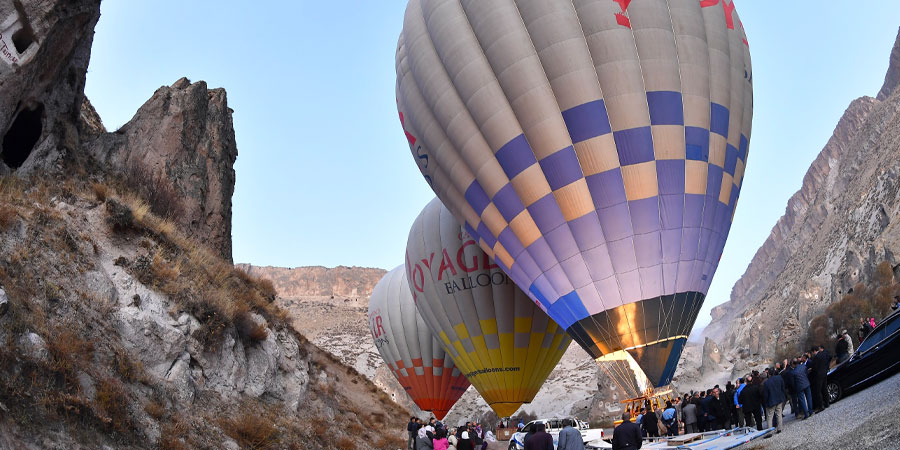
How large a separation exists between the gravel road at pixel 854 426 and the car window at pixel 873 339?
58 centimetres

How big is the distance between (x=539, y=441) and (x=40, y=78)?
1372cm

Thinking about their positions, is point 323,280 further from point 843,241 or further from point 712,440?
point 712,440

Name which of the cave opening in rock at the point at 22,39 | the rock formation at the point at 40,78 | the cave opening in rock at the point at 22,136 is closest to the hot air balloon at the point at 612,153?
the rock formation at the point at 40,78

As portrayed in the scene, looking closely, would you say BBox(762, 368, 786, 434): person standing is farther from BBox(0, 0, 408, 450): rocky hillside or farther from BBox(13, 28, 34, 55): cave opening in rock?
BBox(13, 28, 34, 55): cave opening in rock

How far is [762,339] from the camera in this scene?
57.6 meters

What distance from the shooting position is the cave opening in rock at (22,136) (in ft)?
46.1

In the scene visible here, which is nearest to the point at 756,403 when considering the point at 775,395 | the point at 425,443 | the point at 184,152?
the point at 775,395

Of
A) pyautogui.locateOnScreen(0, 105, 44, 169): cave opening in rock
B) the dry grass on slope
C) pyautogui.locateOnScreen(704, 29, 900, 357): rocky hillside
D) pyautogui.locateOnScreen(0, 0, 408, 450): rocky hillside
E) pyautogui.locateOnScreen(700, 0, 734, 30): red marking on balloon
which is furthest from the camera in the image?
pyautogui.locateOnScreen(704, 29, 900, 357): rocky hillside

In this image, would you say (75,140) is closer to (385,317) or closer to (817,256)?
(385,317)

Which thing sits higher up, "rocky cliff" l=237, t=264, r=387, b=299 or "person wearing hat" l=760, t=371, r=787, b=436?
"rocky cliff" l=237, t=264, r=387, b=299

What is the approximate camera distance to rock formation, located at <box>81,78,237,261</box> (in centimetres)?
1734

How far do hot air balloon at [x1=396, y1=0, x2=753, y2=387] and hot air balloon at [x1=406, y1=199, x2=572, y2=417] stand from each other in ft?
17.9

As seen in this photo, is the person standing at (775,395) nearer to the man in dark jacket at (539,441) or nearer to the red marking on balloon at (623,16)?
the man in dark jacket at (539,441)

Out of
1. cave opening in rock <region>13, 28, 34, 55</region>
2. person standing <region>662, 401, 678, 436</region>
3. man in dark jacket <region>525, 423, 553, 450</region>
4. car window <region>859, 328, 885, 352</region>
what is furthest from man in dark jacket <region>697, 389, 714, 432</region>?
cave opening in rock <region>13, 28, 34, 55</region>
